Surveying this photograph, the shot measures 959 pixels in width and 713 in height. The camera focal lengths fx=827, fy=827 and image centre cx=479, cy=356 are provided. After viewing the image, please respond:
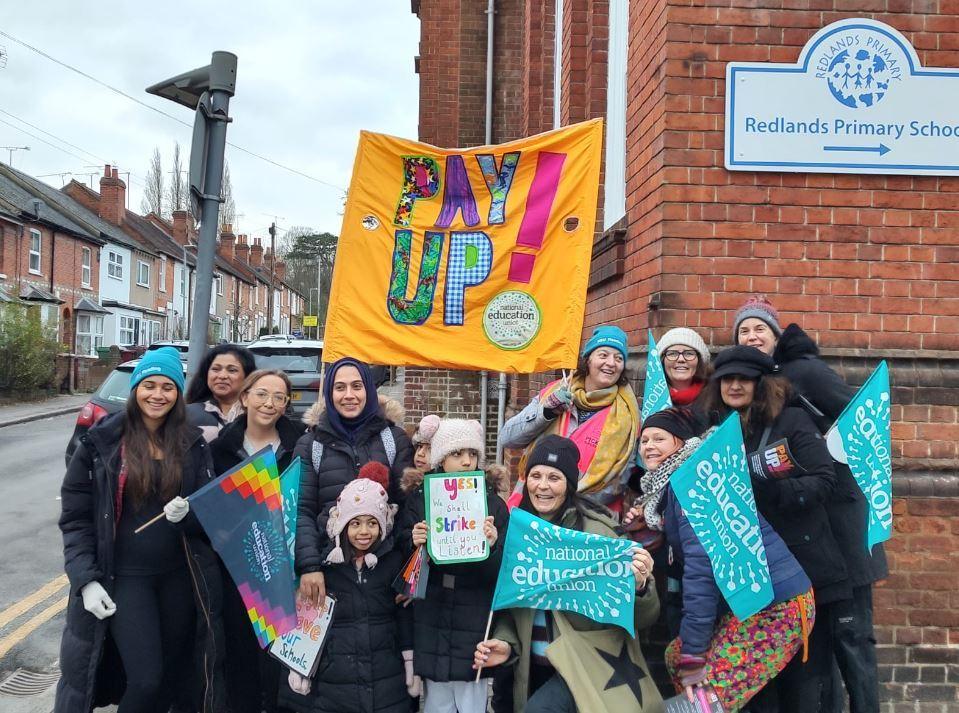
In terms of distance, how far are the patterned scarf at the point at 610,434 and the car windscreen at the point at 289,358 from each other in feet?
19.4

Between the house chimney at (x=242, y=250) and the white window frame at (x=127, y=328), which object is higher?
the house chimney at (x=242, y=250)

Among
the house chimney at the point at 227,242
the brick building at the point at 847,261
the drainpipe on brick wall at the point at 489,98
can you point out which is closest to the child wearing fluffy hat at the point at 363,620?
the brick building at the point at 847,261

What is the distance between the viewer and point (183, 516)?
342cm

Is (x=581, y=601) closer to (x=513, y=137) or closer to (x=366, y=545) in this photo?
(x=366, y=545)

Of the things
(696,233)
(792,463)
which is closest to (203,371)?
(696,233)

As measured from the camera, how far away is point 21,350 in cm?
2366

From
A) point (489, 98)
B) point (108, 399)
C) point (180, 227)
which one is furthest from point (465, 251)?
point (180, 227)

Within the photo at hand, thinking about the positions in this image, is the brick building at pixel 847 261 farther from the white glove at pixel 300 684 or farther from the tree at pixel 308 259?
the tree at pixel 308 259

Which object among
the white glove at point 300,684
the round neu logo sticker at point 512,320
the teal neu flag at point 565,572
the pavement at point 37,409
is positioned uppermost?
the round neu logo sticker at point 512,320

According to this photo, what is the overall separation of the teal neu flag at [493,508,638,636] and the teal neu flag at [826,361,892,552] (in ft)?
3.33

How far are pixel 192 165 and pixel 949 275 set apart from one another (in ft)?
13.5

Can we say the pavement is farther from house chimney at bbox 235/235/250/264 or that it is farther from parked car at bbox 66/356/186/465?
house chimney at bbox 235/235/250/264

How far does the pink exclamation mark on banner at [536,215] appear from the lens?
186 inches

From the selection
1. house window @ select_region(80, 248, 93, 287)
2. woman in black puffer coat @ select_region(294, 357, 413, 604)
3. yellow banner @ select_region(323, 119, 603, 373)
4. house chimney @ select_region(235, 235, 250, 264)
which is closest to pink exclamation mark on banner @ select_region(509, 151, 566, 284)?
yellow banner @ select_region(323, 119, 603, 373)
